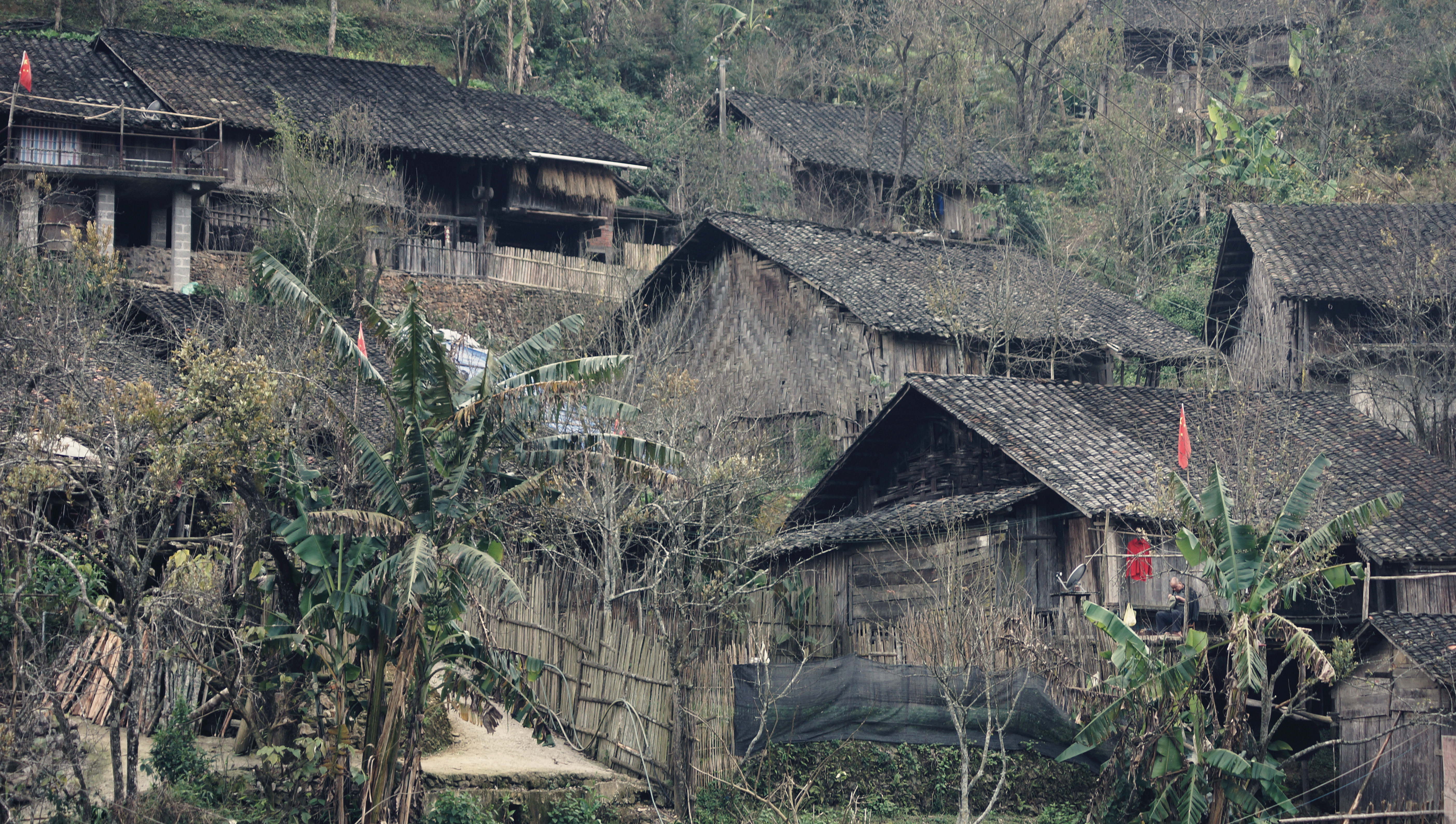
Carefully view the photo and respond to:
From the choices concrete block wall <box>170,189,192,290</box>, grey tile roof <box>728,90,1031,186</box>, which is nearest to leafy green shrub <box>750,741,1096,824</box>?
concrete block wall <box>170,189,192,290</box>

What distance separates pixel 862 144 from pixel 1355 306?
13.7 m

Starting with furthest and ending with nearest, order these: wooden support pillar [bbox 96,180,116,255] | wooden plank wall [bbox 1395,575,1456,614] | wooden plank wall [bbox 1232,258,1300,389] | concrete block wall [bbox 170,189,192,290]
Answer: concrete block wall [bbox 170,189,192,290]
wooden support pillar [bbox 96,180,116,255]
wooden plank wall [bbox 1232,258,1300,389]
wooden plank wall [bbox 1395,575,1456,614]

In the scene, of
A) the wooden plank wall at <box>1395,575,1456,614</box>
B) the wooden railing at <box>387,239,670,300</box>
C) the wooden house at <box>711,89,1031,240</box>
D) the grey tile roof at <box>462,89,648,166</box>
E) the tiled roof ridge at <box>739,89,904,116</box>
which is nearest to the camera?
the wooden plank wall at <box>1395,575,1456,614</box>

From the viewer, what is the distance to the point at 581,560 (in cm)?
1725

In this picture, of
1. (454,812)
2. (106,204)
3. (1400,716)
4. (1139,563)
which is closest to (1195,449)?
(1139,563)

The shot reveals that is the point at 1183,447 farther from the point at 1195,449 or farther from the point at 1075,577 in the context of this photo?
the point at 1195,449

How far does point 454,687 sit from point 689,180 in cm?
2354

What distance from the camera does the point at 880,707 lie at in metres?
14.2

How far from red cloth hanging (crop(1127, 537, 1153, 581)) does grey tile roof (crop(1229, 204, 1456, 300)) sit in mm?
10614

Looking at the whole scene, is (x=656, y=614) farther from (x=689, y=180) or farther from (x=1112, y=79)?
(x=1112, y=79)

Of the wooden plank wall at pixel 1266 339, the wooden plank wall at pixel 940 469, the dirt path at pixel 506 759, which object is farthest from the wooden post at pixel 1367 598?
the wooden plank wall at pixel 1266 339

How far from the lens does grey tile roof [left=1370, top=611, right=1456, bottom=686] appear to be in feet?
44.9

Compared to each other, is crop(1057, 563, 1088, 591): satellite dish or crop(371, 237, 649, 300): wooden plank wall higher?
crop(371, 237, 649, 300): wooden plank wall

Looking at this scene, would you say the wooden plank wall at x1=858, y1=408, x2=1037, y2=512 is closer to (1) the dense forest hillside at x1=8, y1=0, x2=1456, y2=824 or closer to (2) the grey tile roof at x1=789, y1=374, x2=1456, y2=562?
(1) the dense forest hillside at x1=8, y1=0, x2=1456, y2=824
